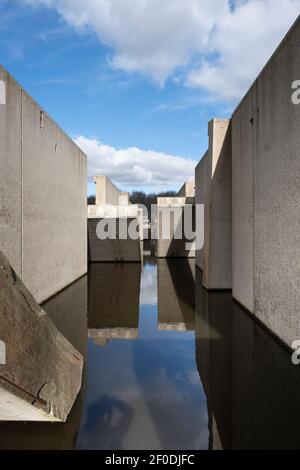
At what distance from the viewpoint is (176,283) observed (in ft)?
30.0

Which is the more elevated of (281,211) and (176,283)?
(281,211)

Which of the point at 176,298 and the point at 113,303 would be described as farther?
the point at 176,298

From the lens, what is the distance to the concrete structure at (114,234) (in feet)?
42.5

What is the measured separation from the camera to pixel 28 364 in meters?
2.32

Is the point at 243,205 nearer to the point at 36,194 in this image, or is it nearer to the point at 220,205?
the point at 220,205

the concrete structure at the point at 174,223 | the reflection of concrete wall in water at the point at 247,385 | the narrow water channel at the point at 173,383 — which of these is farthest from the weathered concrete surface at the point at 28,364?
the concrete structure at the point at 174,223

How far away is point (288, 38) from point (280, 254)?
2.51 m

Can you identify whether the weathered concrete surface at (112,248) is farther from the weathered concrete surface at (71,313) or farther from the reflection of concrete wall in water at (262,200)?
the reflection of concrete wall in water at (262,200)

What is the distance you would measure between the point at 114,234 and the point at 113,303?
645 centimetres

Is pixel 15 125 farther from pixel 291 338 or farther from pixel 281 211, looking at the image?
pixel 291 338

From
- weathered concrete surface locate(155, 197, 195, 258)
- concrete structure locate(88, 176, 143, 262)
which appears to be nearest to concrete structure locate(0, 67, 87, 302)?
concrete structure locate(88, 176, 143, 262)

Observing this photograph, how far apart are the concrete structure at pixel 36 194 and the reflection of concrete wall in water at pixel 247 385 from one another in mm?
2876

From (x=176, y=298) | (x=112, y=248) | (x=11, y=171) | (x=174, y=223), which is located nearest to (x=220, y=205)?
(x=176, y=298)

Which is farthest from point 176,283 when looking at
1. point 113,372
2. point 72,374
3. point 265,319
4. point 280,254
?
point 72,374
